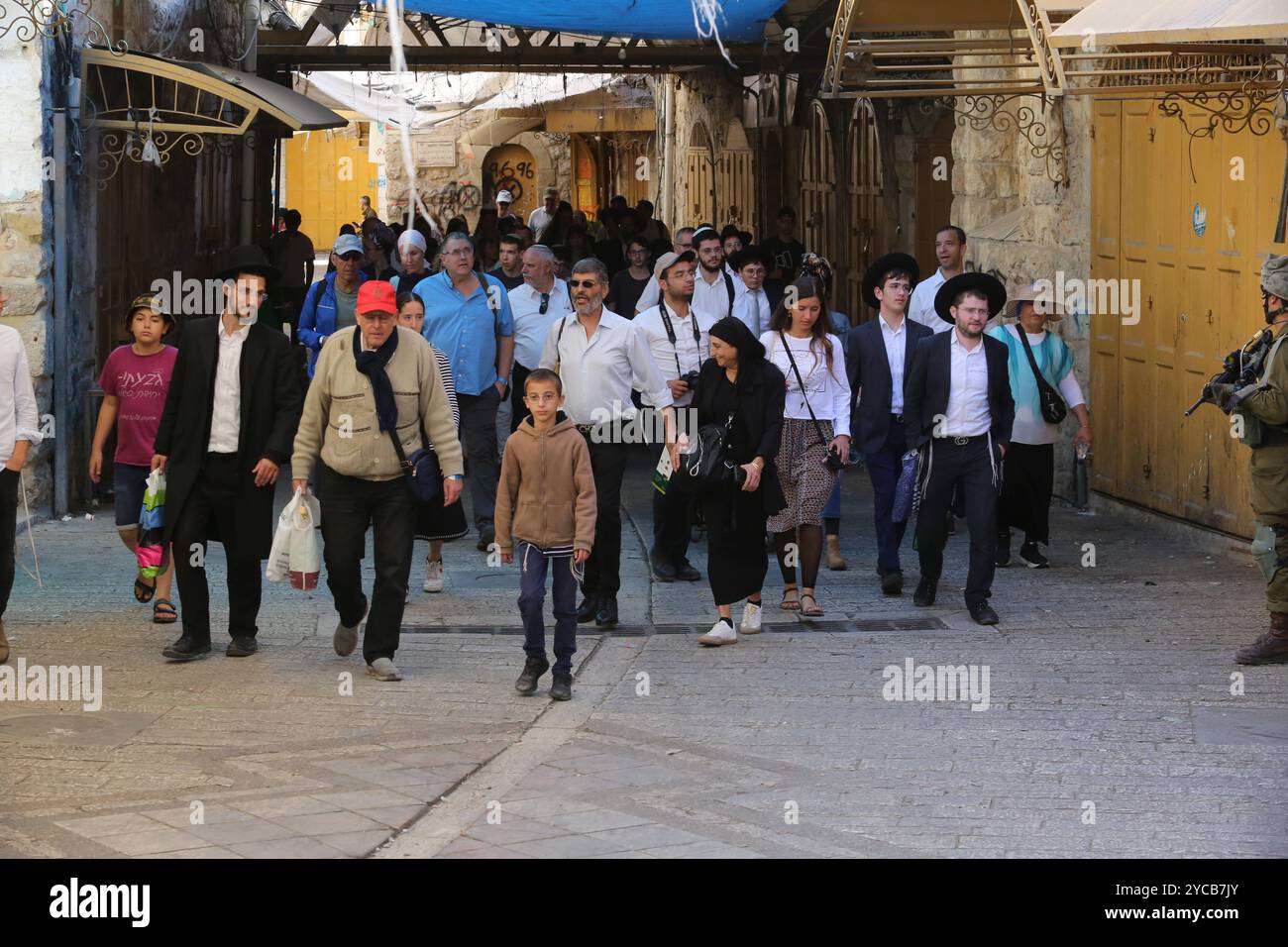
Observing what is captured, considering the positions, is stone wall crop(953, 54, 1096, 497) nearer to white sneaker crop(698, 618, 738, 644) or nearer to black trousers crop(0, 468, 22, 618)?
white sneaker crop(698, 618, 738, 644)

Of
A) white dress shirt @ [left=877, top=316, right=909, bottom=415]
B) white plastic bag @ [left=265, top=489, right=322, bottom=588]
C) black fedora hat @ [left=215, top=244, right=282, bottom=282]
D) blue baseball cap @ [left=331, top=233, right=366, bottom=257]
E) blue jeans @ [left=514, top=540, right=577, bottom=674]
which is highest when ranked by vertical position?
blue baseball cap @ [left=331, top=233, right=366, bottom=257]

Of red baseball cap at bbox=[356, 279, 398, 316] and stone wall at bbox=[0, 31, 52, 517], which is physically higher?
stone wall at bbox=[0, 31, 52, 517]

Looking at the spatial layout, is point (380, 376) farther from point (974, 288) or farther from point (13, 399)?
point (974, 288)

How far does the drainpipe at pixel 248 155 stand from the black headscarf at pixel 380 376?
11675mm

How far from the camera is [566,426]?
7641mm

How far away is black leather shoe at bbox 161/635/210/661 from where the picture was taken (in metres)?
8.13

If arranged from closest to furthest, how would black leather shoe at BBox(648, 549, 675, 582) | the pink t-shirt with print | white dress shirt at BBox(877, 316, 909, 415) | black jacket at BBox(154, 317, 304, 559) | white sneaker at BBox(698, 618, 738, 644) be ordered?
1. black jacket at BBox(154, 317, 304, 559)
2. white sneaker at BBox(698, 618, 738, 644)
3. the pink t-shirt with print
4. white dress shirt at BBox(877, 316, 909, 415)
5. black leather shoe at BBox(648, 549, 675, 582)

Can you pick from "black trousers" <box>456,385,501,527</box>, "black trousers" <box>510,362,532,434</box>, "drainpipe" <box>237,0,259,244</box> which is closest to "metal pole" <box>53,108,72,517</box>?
"black trousers" <box>456,385,501,527</box>

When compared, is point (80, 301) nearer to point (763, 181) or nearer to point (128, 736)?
point (128, 736)

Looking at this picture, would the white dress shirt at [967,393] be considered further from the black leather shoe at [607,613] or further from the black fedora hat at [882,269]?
the black leather shoe at [607,613]

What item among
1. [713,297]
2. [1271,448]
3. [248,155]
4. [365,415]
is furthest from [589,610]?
[248,155]

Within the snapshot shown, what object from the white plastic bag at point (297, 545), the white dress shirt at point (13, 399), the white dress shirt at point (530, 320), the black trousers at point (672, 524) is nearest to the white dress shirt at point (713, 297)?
the white dress shirt at point (530, 320)

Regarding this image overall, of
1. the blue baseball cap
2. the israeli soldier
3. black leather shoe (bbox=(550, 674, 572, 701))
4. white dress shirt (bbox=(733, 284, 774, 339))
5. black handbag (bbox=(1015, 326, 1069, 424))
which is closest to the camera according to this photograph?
black leather shoe (bbox=(550, 674, 572, 701))

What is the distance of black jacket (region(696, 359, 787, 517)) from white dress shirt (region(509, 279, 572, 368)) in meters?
2.78
